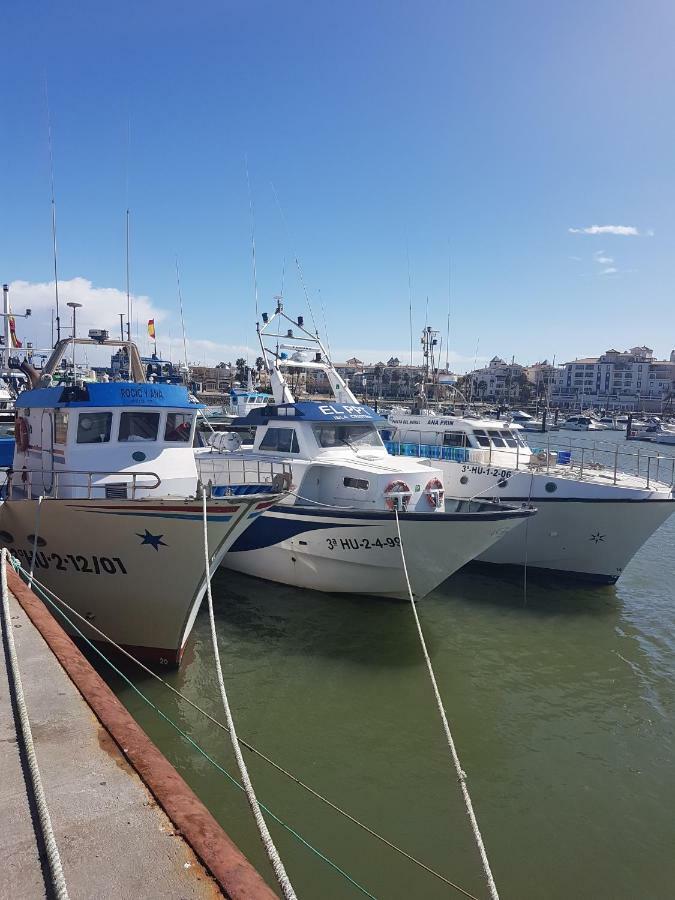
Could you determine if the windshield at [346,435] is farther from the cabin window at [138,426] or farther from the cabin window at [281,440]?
the cabin window at [138,426]

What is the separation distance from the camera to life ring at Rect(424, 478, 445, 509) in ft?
43.0

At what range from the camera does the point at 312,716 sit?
29.0ft

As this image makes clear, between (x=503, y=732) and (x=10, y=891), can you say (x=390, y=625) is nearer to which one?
(x=503, y=732)

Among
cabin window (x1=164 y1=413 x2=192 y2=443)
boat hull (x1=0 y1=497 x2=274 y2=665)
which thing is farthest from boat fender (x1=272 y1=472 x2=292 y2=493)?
cabin window (x1=164 y1=413 x2=192 y2=443)

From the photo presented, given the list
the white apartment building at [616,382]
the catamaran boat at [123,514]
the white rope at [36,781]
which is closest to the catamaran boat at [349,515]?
the catamaran boat at [123,514]

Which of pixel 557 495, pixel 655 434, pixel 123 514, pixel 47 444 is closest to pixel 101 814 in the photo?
pixel 123 514

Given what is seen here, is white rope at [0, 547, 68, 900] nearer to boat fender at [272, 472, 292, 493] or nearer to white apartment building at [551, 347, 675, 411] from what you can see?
boat fender at [272, 472, 292, 493]

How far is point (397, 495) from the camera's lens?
12.6 meters

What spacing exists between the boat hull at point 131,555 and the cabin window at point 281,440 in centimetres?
523

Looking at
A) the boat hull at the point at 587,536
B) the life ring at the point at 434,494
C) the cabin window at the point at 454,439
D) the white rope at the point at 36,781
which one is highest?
the cabin window at the point at 454,439

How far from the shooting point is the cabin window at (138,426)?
10648mm

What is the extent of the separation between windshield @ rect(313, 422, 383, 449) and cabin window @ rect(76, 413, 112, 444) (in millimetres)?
5245

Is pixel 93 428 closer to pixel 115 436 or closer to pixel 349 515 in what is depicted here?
pixel 115 436

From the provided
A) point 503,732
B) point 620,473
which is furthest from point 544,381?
point 503,732
